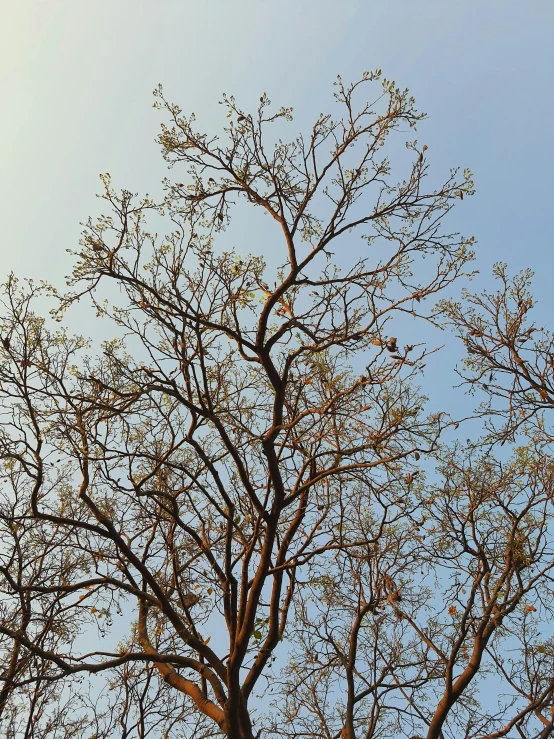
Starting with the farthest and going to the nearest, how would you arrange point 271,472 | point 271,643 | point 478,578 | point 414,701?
point 414,701 → point 478,578 → point 271,643 → point 271,472

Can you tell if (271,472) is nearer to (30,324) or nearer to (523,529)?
(30,324)

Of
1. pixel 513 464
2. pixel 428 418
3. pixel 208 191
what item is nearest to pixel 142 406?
pixel 208 191

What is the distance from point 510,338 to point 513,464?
225cm

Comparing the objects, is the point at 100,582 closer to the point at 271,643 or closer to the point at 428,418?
the point at 271,643

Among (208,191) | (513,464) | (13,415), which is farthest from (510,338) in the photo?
(13,415)

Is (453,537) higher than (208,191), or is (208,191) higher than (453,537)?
(208,191)

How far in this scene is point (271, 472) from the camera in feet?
20.7

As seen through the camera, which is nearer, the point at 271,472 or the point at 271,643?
the point at 271,472

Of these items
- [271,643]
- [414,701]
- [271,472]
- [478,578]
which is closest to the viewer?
[271,472]

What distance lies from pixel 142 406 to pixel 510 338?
15.1ft

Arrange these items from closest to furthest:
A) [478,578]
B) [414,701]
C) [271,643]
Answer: [271,643] → [478,578] → [414,701]

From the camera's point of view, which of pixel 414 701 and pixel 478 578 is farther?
pixel 414 701

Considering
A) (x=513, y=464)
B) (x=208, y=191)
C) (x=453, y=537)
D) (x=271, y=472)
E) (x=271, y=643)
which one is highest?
(x=208, y=191)

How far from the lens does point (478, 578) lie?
8.23 m
